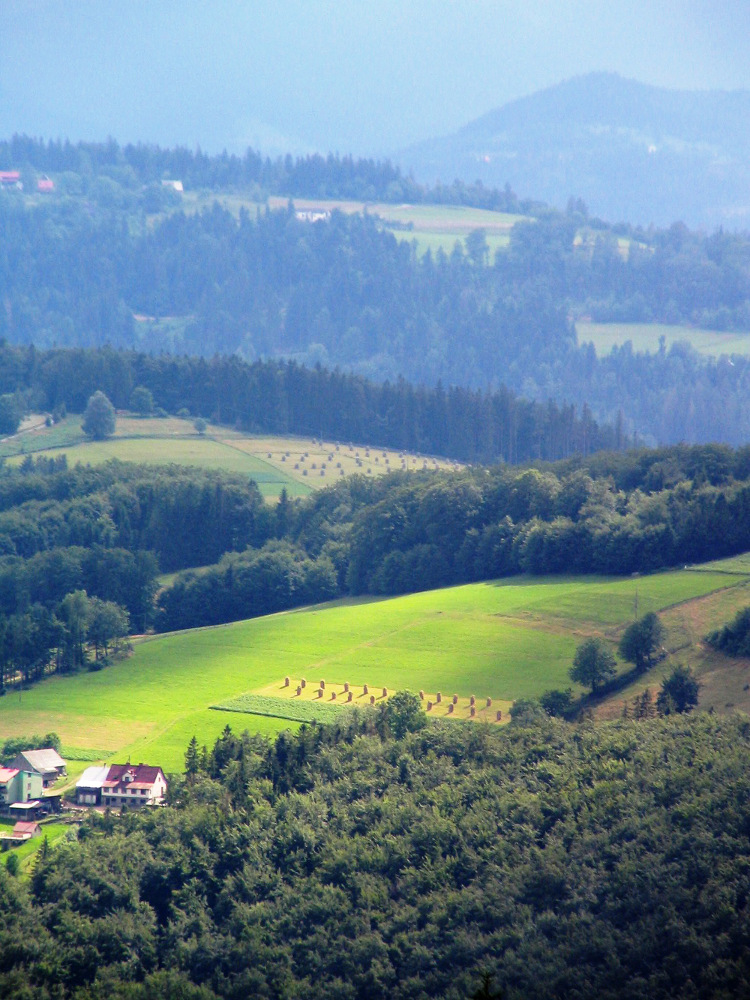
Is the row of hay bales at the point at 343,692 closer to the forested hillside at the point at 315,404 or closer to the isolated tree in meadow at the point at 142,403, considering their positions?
the forested hillside at the point at 315,404

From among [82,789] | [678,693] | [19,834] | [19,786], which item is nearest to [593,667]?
[678,693]

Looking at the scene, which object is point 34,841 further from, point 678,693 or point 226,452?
point 226,452

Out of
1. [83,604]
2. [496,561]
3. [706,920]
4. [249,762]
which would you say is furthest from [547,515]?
[706,920]

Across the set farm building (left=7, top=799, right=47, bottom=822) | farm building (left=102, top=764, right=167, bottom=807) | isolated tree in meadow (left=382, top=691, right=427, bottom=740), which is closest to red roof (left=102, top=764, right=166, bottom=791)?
farm building (left=102, top=764, right=167, bottom=807)

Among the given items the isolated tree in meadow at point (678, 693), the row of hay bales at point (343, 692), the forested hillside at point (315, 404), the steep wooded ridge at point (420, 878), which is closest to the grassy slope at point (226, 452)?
the forested hillside at point (315, 404)

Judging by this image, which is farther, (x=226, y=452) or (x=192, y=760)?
(x=226, y=452)
